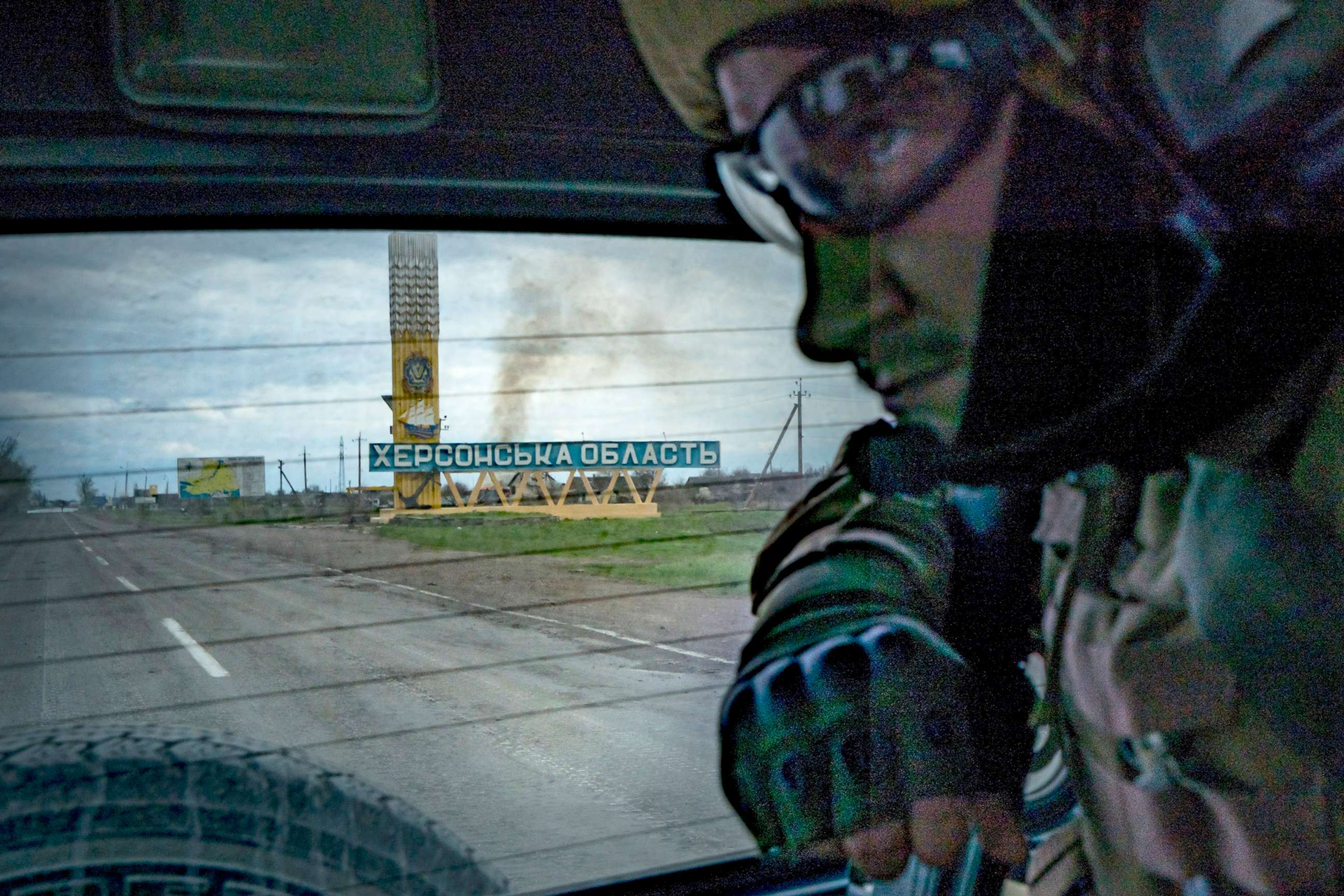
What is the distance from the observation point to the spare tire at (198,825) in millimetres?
1109

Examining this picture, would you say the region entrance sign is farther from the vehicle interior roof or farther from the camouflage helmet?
the camouflage helmet

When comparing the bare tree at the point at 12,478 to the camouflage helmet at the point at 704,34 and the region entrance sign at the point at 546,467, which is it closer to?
the region entrance sign at the point at 546,467

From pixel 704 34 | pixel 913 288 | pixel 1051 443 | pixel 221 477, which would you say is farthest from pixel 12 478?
pixel 1051 443

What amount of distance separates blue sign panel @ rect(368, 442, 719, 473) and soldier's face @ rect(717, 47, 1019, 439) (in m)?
0.23

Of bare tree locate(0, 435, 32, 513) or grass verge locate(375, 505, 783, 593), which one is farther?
grass verge locate(375, 505, 783, 593)

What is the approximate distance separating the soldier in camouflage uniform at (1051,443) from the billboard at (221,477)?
66 centimetres

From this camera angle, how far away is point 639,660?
1324 mm

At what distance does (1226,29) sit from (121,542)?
1450mm

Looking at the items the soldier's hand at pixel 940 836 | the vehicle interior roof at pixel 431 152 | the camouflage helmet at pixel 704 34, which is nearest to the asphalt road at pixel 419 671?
the soldier's hand at pixel 940 836

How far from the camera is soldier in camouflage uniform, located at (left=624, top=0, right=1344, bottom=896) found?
132 cm

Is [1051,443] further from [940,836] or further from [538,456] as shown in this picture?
[538,456]

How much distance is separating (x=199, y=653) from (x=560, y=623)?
417 millimetres

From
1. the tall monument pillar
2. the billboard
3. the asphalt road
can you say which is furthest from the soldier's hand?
the billboard

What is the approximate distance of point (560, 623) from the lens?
1.29m
